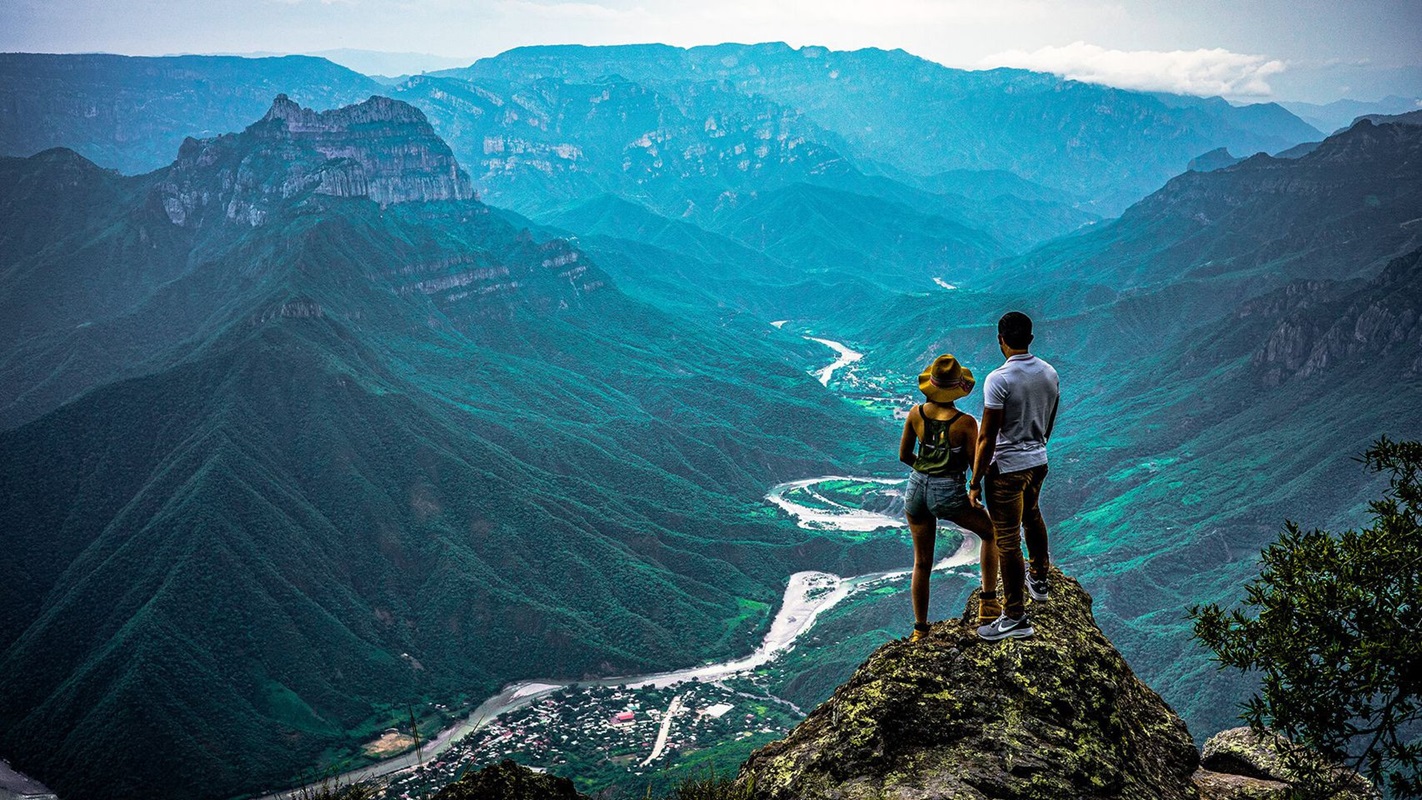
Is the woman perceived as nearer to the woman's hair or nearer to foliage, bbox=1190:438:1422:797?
the woman's hair

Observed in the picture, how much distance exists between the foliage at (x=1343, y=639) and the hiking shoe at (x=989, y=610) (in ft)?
11.5

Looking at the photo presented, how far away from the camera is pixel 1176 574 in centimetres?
11925

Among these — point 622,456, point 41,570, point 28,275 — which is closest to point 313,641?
point 41,570

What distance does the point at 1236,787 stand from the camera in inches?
557

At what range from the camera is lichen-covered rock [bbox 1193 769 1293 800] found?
13.7 metres

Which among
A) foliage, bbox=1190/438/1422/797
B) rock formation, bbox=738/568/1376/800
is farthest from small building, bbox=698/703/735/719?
foliage, bbox=1190/438/1422/797

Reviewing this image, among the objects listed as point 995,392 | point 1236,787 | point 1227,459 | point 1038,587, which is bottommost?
point 1227,459

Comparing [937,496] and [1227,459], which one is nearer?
[937,496]

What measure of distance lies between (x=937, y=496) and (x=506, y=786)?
768 centimetres

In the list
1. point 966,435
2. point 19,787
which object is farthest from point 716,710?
point 966,435

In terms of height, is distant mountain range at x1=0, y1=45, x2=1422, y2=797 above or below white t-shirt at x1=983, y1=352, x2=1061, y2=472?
below

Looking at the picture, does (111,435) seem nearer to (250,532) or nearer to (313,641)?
(250,532)

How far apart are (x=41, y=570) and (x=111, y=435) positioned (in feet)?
81.8

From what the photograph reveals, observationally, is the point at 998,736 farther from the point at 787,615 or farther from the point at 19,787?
the point at 787,615
